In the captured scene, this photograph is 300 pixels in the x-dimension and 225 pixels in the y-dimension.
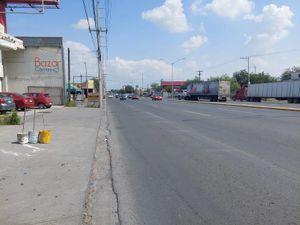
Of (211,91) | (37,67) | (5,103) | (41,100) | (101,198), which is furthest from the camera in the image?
(211,91)

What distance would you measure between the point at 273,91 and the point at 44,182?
6318cm

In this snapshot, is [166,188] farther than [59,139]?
No

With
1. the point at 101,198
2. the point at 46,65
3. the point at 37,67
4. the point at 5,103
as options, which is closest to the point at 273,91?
the point at 46,65

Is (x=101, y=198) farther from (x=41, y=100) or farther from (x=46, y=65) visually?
(x=46, y=65)

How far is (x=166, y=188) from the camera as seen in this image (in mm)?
6656

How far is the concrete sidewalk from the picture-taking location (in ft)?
17.0

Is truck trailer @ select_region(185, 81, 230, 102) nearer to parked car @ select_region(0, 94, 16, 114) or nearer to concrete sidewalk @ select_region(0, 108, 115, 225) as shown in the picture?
parked car @ select_region(0, 94, 16, 114)

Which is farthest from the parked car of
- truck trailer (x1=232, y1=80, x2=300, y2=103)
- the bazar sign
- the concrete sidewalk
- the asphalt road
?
truck trailer (x1=232, y1=80, x2=300, y2=103)

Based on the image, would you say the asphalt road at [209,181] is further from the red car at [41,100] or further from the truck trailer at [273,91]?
the truck trailer at [273,91]

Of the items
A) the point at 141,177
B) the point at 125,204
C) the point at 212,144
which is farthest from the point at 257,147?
the point at 125,204

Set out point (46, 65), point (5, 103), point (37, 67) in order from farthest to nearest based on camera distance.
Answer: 1. point (46, 65)
2. point (37, 67)
3. point (5, 103)

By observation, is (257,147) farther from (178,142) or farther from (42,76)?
(42,76)

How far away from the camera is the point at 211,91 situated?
67.1 m

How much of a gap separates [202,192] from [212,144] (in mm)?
5610
